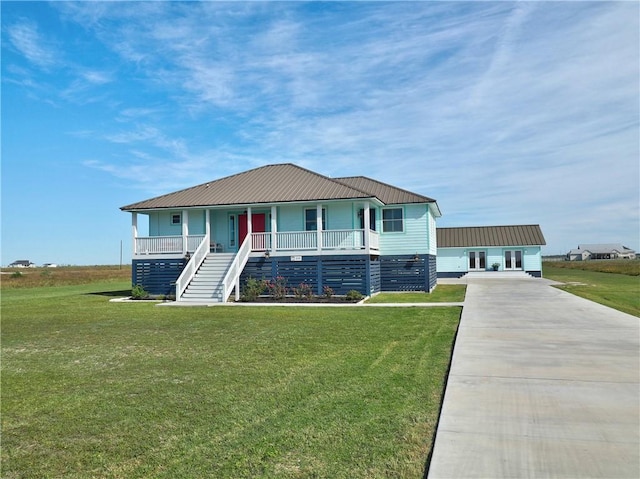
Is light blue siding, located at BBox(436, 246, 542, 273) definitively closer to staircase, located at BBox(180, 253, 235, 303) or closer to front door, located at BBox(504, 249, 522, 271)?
front door, located at BBox(504, 249, 522, 271)

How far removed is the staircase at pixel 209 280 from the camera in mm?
18797

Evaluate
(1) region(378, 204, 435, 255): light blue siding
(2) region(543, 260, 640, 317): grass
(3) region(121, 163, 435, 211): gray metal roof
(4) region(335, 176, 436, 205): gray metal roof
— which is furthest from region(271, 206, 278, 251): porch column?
(2) region(543, 260, 640, 317): grass

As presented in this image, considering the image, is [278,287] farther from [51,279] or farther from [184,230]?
[51,279]

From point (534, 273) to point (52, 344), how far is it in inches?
1438

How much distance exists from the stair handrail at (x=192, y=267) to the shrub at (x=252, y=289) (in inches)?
92.6

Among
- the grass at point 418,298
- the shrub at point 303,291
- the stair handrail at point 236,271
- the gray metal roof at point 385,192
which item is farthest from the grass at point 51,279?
the grass at point 418,298

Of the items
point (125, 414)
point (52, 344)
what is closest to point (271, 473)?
point (125, 414)

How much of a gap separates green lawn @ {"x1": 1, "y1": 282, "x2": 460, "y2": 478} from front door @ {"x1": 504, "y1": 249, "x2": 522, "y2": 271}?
3045cm

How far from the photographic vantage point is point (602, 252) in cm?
14550

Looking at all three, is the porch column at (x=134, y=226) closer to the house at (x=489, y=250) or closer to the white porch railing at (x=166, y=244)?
the white porch railing at (x=166, y=244)

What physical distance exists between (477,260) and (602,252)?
129m

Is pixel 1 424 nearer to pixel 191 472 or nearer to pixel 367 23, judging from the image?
pixel 191 472

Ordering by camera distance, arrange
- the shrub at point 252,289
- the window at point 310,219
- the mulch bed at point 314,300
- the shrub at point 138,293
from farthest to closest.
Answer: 1. the window at point 310,219
2. the shrub at point 138,293
3. the shrub at point 252,289
4. the mulch bed at point 314,300

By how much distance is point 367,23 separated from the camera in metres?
13.7
